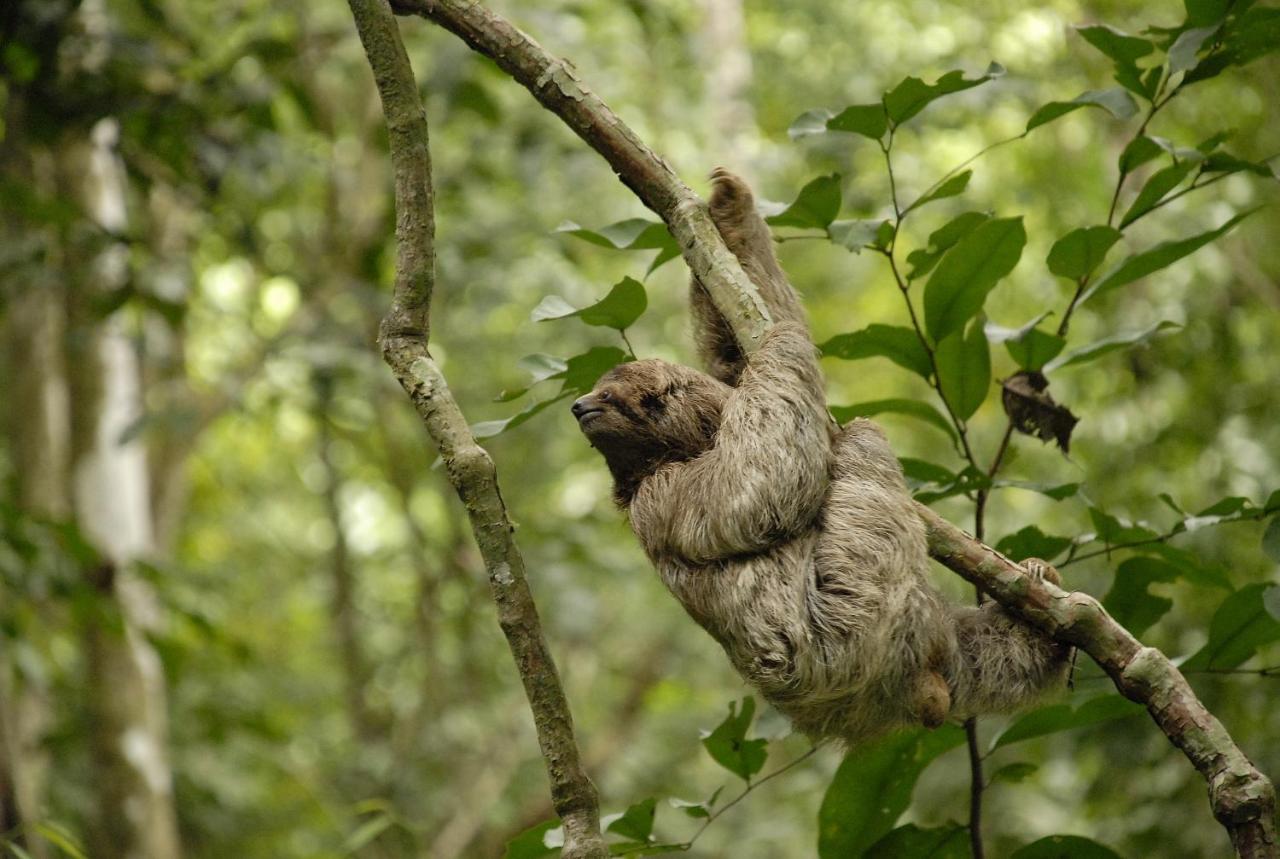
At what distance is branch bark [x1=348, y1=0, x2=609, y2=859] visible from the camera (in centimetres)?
341

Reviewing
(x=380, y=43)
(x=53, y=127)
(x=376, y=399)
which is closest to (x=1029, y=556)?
(x=380, y=43)

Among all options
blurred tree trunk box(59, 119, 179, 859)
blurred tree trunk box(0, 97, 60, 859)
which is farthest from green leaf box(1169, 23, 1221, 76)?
blurred tree trunk box(0, 97, 60, 859)

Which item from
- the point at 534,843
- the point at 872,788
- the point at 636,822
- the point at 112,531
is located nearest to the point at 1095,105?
the point at 872,788

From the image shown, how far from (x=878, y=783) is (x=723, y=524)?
1.08m

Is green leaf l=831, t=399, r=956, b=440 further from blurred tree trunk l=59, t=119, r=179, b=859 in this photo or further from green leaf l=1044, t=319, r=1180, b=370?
blurred tree trunk l=59, t=119, r=179, b=859

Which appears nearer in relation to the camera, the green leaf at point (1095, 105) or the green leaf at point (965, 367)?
the green leaf at point (1095, 105)

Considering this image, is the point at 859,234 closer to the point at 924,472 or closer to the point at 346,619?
the point at 924,472

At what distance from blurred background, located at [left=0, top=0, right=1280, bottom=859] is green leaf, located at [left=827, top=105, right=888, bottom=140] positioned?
176cm

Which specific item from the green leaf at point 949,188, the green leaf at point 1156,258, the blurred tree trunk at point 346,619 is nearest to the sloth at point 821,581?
the green leaf at point 949,188

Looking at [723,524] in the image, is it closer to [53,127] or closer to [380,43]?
[380,43]

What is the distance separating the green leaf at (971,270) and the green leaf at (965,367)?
0.13 m

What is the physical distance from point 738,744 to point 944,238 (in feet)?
6.25

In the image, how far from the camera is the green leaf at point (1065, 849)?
4020mm

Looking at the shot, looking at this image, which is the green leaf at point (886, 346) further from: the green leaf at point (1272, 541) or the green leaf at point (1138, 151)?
the green leaf at point (1272, 541)
